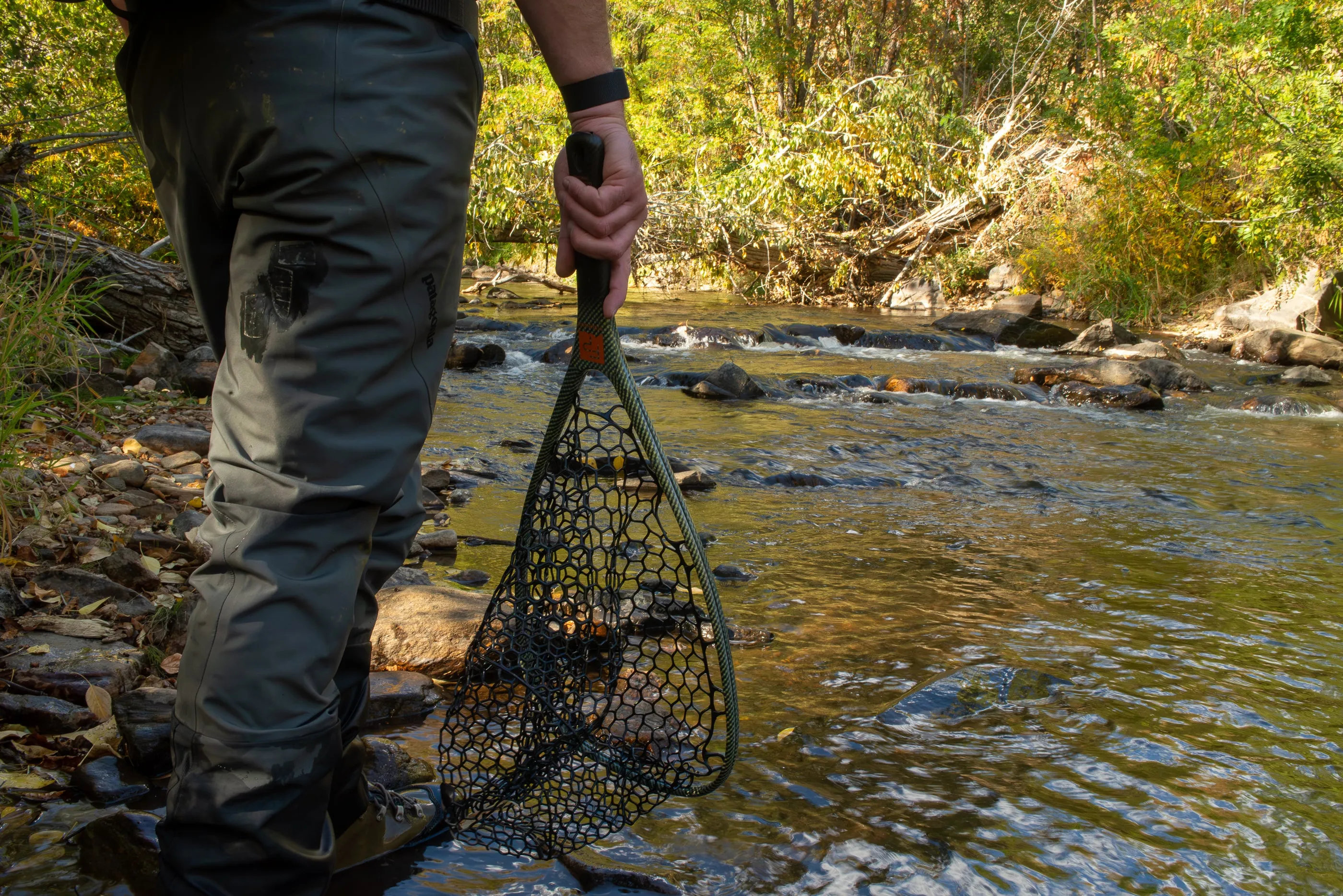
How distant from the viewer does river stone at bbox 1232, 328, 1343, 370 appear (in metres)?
12.1

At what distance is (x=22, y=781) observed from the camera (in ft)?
6.29

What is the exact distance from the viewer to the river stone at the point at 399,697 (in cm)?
238

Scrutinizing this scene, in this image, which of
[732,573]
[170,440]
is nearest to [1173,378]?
[732,573]

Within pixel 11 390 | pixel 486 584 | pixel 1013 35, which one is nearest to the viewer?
pixel 11 390

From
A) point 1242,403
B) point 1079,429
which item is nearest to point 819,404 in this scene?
point 1079,429

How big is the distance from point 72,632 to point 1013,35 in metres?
22.8

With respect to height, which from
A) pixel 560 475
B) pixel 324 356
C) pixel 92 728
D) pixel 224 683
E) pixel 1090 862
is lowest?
pixel 1090 862

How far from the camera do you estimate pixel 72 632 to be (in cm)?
249

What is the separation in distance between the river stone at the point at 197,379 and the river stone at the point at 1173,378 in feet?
27.2

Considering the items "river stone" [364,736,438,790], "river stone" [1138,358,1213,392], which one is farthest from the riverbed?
"river stone" [1138,358,1213,392]

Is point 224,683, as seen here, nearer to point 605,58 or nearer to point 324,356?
point 324,356

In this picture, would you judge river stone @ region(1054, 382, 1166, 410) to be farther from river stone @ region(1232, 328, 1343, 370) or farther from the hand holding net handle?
the hand holding net handle

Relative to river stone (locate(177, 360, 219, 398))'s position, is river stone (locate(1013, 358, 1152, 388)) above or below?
below

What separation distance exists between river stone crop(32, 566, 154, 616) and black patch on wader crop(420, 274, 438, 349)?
1746 millimetres
